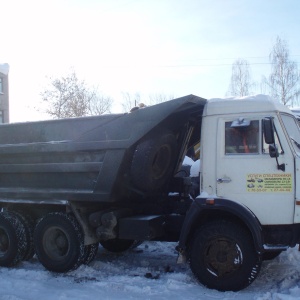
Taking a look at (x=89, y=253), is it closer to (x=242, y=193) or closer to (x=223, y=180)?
(x=223, y=180)

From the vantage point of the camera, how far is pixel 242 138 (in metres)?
6.03

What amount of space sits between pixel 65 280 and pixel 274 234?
3244 millimetres

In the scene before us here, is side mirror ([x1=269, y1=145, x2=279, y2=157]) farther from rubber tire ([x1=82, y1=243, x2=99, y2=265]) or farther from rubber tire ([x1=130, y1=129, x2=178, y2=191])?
rubber tire ([x1=82, y1=243, x2=99, y2=265])

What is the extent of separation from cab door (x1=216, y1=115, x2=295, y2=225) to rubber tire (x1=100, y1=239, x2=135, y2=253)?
3.19 metres

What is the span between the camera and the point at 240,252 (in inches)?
230

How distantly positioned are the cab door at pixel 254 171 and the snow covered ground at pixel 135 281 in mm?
1066

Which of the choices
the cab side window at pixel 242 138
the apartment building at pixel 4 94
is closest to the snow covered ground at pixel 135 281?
the cab side window at pixel 242 138

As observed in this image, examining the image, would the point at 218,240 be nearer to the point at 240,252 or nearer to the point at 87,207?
the point at 240,252

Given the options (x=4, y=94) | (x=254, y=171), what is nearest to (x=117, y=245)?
(x=254, y=171)

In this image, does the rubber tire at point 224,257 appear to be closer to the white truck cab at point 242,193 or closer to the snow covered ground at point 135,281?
the white truck cab at point 242,193

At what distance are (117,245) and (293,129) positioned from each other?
425cm

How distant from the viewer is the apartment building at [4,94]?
117 ft

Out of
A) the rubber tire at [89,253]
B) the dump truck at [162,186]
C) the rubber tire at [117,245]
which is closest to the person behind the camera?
the dump truck at [162,186]

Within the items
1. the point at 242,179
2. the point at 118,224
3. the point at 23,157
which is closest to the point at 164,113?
the point at 242,179
